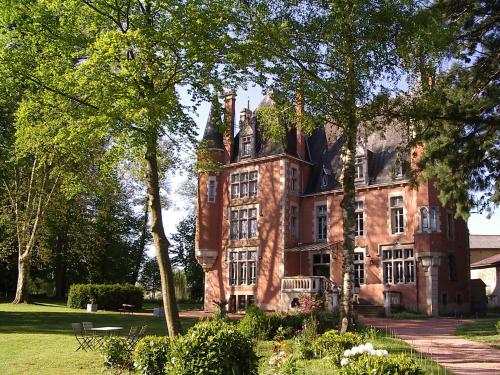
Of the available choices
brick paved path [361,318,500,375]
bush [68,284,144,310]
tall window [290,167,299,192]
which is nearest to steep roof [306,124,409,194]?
tall window [290,167,299,192]

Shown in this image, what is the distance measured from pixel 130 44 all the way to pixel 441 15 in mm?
8821

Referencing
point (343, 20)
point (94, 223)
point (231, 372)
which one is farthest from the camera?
point (94, 223)

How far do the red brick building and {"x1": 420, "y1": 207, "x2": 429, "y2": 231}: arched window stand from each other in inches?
2.0

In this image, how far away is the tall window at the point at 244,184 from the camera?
106ft

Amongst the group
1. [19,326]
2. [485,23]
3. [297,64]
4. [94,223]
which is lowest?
[19,326]

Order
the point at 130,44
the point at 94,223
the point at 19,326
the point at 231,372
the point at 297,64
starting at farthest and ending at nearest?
the point at 94,223
the point at 19,326
the point at 297,64
the point at 130,44
the point at 231,372

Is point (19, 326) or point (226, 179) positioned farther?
point (226, 179)

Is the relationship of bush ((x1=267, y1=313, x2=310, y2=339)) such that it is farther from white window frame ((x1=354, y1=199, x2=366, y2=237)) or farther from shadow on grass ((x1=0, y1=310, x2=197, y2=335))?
white window frame ((x1=354, y1=199, x2=366, y2=237))

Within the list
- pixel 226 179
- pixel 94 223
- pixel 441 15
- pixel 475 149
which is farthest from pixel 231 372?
pixel 94 223

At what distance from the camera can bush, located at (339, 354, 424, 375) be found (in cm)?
570

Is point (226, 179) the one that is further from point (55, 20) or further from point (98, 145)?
point (55, 20)

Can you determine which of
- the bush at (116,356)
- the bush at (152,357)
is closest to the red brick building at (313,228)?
the bush at (116,356)

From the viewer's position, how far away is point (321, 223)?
31.5 m

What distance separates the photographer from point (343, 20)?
13.2 meters
